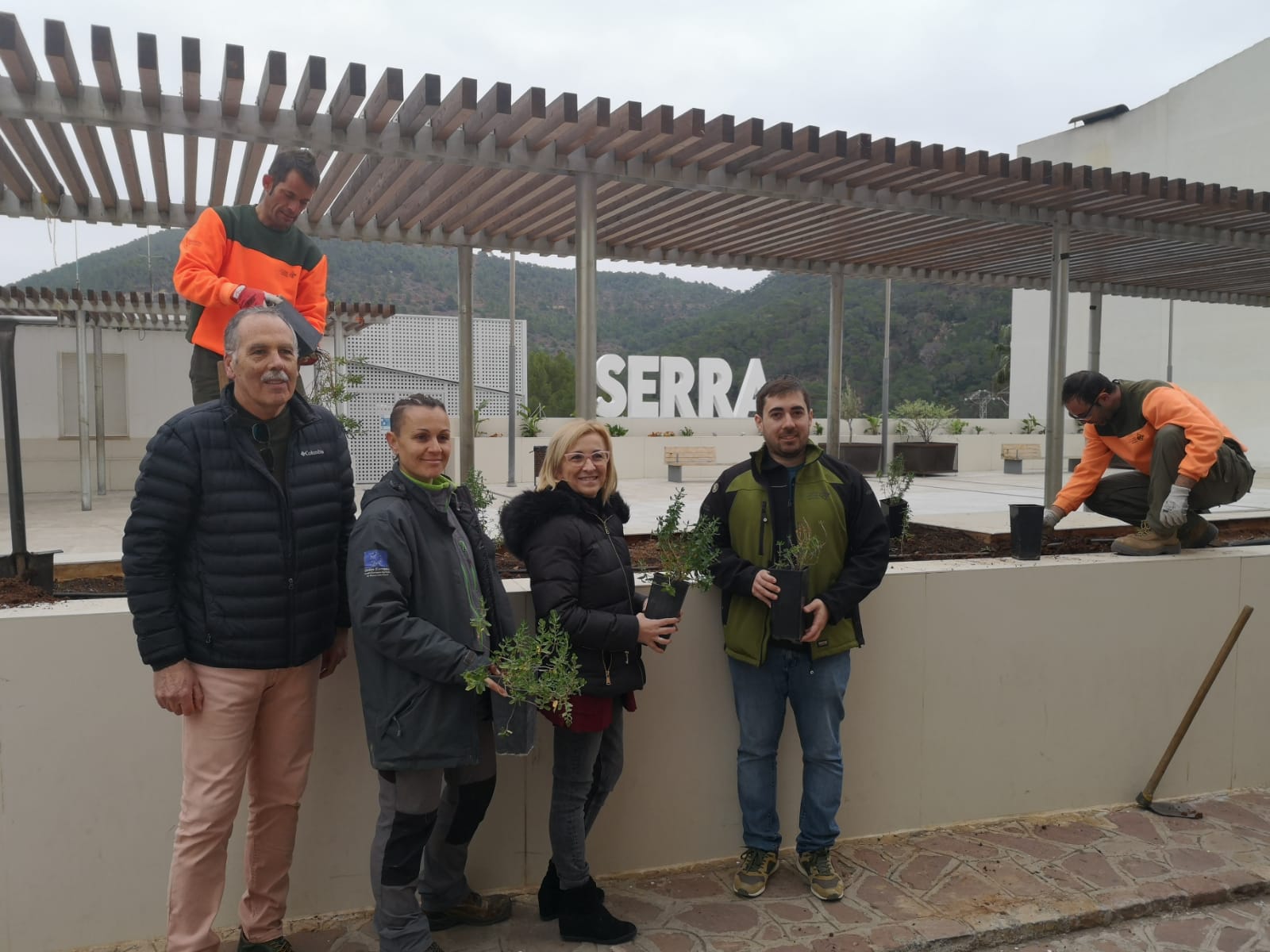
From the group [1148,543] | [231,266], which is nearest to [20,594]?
[231,266]

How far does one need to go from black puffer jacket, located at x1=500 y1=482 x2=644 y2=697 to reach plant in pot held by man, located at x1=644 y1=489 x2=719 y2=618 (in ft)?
0.49

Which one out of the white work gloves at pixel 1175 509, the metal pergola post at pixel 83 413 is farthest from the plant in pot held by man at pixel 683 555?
the metal pergola post at pixel 83 413

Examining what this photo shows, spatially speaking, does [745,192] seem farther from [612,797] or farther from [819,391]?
[819,391]

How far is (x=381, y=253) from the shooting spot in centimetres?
4788

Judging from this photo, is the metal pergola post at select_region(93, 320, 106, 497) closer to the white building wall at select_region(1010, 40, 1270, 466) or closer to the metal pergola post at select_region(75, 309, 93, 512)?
the metal pergola post at select_region(75, 309, 93, 512)

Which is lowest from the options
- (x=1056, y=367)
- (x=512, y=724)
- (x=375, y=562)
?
(x=512, y=724)

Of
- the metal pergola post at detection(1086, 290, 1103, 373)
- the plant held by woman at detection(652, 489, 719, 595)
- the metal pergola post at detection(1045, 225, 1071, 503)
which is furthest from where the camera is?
the metal pergola post at detection(1086, 290, 1103, 373)

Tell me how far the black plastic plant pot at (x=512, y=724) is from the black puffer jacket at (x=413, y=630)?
0.20ft

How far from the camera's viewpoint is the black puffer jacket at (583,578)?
2.73m

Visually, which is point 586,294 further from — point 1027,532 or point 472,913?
point 472,913

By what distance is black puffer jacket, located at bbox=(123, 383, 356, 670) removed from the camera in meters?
2.31

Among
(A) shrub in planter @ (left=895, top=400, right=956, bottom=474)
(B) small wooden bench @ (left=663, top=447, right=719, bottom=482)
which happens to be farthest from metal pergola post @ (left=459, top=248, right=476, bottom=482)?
(A) shrub in planter @ (left=895, top=400, right=956, bottom=474)

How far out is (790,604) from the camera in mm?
3021

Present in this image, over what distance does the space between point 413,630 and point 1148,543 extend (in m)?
3.55
